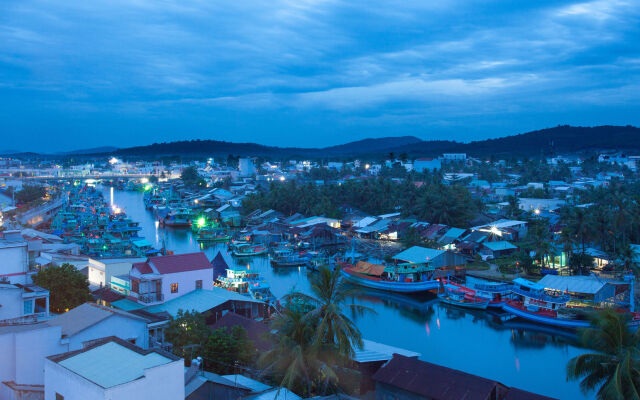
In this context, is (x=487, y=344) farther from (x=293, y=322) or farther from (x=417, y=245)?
(x=417, y=245)

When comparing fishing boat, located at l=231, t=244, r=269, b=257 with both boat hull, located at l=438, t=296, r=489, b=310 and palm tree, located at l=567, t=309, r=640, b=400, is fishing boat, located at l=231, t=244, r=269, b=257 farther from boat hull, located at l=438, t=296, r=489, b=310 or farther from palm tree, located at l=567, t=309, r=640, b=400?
palm tree, located at l=567, t=309, r=640, b=400

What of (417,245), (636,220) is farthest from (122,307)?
(636,220)

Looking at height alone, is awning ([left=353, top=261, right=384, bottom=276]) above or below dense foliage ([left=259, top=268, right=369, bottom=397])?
below

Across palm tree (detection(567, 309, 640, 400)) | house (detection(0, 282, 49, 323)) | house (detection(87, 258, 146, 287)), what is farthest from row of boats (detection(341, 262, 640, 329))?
house (detection(0, 282, 49, 323))

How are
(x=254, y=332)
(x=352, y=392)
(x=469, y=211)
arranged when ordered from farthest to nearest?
1. (x=469, y=211)
2. (x=254, y=332)
3. (x=352, y=392)

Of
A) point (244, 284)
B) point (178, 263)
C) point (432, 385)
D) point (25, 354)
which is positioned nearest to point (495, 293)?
point (244, 284)

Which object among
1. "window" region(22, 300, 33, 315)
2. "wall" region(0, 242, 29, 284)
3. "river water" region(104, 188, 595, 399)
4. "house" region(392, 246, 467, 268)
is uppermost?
"wall" region(0, 242, 29, 284)

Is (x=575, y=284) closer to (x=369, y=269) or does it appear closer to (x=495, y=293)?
(x=495, y=293)
